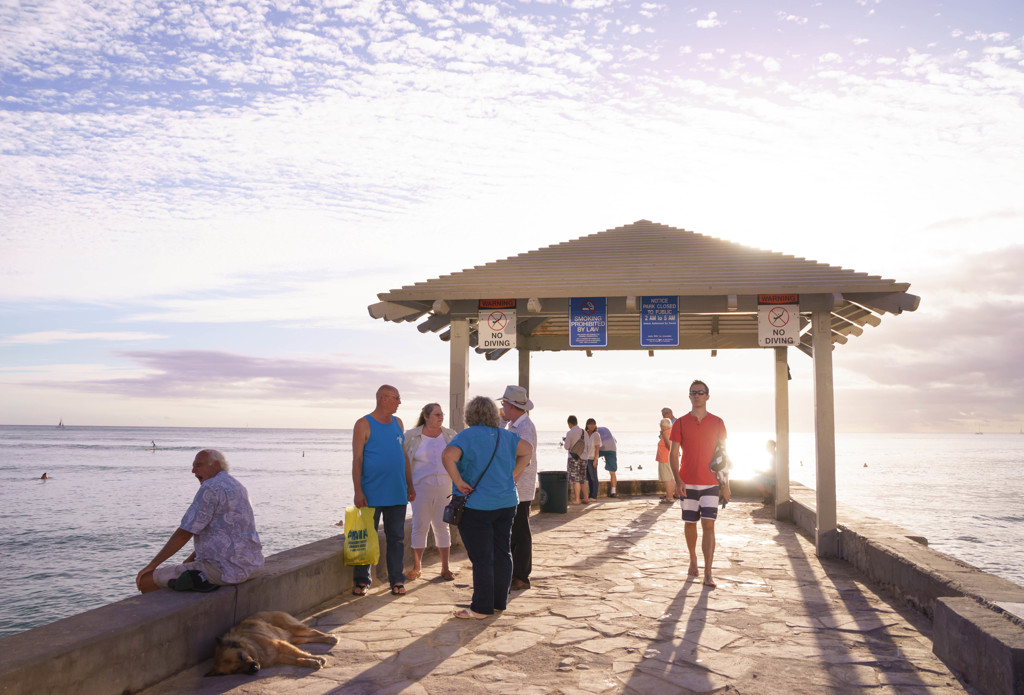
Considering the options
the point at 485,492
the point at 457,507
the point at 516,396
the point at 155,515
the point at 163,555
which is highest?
the point at 516,396

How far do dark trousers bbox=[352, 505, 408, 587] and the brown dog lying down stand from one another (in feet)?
5.04

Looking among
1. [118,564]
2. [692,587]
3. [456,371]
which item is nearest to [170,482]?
[118,564]

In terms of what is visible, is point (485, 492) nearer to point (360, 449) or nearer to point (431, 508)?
point (360, 449)

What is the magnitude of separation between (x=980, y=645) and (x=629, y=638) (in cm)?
215

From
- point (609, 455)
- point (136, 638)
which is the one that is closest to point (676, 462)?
point (136, 638)

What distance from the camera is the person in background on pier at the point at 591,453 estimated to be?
47.5 ft

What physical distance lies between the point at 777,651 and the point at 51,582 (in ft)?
60.6

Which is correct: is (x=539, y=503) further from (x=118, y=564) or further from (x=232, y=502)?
(x=118, y=564)

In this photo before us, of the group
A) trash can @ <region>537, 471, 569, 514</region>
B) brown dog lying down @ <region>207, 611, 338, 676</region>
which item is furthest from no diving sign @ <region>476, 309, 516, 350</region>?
brown dog lying down @ <region>207, 611, 338, 676</region>

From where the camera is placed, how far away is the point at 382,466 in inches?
256

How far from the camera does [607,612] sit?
20.3 ft

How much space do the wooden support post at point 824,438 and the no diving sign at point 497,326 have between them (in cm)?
371

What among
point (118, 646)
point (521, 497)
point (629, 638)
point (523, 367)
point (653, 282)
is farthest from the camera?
point (523, 367)

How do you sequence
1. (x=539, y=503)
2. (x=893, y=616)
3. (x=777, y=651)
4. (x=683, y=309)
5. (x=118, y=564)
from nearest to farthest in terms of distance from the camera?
(x=777, y=651) < (x=893, y=616) < (x=683, y=309) < (x=539, y=503) < (x=118, y=564)
